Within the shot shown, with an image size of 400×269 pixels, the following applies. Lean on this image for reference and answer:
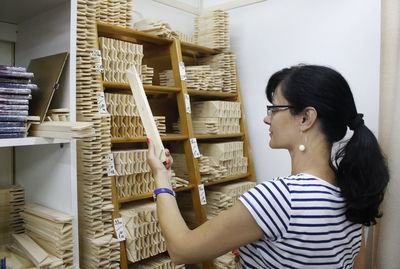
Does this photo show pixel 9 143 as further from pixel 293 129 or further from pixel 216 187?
pixel 216 187

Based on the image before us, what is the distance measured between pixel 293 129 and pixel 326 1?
2.35 meters

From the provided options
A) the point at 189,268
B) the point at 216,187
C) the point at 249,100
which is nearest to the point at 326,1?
the point at 249,100

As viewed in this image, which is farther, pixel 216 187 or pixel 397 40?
pixel 216 187

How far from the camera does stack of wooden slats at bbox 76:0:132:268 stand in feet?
7.02

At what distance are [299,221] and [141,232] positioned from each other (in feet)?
4.80

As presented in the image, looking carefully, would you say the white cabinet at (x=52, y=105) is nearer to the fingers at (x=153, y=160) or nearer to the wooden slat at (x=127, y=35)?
the fingers at (x=153, y=160)

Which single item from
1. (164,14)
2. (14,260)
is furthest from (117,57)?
(14,260)

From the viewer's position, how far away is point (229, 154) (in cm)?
329

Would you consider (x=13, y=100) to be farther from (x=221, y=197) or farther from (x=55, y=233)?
(x=221, y=197)

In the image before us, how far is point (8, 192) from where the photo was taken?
1.84m

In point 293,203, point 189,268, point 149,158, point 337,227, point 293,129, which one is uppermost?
point 293,129

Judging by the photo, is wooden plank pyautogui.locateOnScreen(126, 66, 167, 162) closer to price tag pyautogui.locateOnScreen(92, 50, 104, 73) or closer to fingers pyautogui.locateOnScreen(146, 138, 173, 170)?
fingers pyautogui.locateOnScreen(146, 138, 173, 170)

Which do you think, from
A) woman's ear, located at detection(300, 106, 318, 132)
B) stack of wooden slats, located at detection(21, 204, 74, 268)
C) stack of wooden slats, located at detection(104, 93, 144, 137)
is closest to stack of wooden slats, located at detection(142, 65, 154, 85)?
stack of wooden slats, located at detection(104, 93, 144, 137)

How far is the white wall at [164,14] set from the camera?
335cm
